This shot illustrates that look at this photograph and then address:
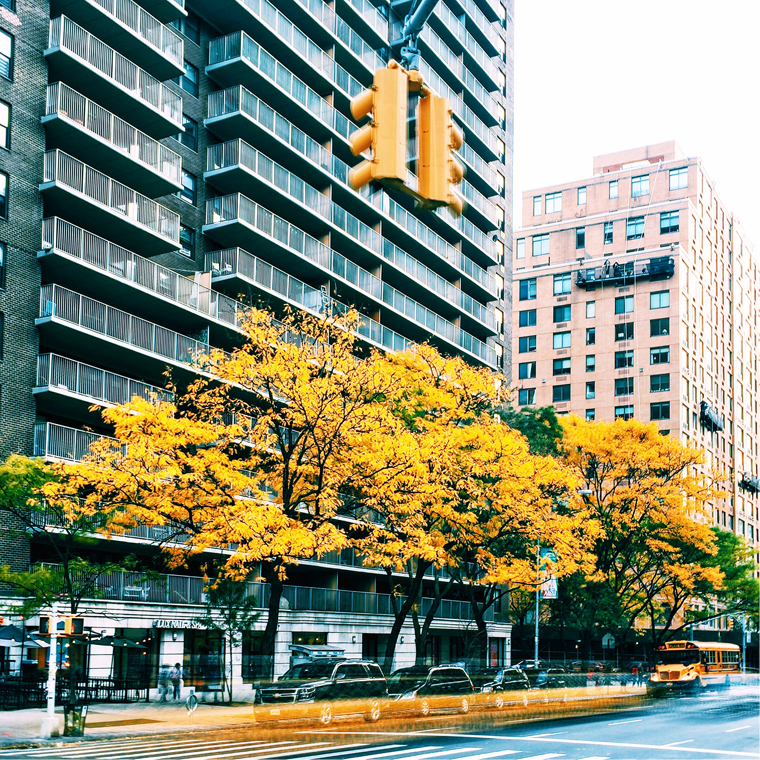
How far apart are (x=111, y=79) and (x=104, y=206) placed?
5204 millimetres

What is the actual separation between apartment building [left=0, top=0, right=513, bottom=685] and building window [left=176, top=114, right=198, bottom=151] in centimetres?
10

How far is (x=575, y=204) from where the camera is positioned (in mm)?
112625

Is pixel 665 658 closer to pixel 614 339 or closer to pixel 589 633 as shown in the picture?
pixel 589 633

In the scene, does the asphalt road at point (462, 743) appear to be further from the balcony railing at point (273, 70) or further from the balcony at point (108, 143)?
the balcony railing at point (273, 70)

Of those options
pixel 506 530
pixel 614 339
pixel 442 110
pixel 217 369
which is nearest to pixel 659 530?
pixel 506 530

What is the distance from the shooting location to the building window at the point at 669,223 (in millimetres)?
105562

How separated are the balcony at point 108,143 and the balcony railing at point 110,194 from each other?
0.75m

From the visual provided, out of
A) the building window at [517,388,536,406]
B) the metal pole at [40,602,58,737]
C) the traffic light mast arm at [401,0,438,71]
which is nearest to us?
the traffic light mast arm at [401,0,438,71]

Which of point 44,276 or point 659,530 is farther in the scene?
point 659,530

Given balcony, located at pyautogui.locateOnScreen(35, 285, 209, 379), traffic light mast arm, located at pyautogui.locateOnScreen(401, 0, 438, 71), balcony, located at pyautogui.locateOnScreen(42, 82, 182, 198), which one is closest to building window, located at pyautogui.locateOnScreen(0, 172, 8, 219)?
balcony, located at pyautogui.locateOnScreen(42, 82, 182, 198)

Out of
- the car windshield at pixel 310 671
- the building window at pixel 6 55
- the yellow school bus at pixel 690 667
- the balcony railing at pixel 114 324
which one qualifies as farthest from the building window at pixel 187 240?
the yellow school bus at pixel 690 667

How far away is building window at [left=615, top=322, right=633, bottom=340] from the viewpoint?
10288cm

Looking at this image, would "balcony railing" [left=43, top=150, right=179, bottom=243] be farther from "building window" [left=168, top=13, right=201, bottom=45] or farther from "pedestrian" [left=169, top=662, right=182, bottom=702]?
"pedestrian" [left=169, top=662, right=182, bottom=702]

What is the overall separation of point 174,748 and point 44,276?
2218 centimetres
